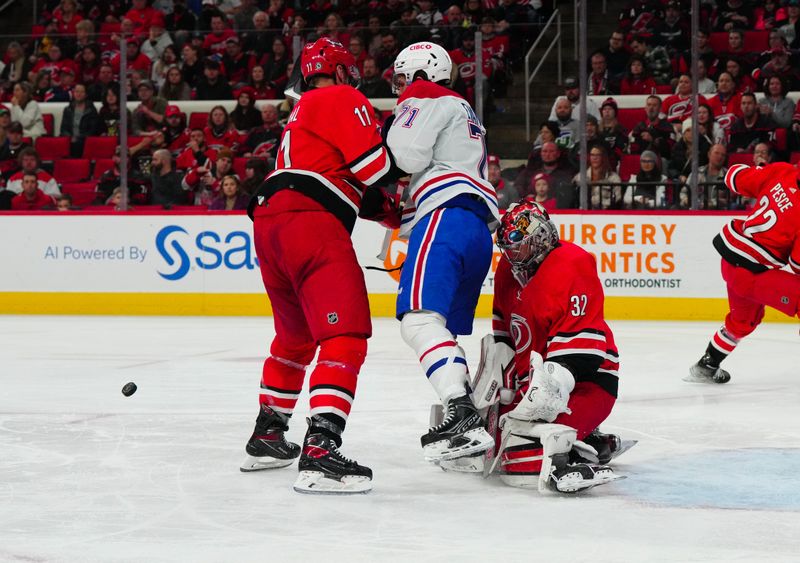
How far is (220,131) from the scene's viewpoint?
10.5m

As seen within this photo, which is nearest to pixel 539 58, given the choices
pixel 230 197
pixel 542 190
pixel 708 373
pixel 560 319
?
pixel 542 190

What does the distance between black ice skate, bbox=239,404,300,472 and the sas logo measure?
591 cm

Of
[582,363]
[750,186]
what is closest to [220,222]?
[750,186]

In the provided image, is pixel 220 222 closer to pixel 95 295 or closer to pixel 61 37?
pixel 95 295

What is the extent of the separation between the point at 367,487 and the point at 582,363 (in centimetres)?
78

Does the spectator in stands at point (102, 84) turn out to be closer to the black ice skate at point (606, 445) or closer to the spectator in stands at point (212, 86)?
the spectator in stands at point (212, 86)

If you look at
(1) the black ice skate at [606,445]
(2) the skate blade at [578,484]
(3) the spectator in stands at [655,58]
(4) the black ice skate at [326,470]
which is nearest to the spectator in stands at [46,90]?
(3) the spectator in stands at [655,58]

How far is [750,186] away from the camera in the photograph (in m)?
6.05

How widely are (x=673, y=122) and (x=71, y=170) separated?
524 cm

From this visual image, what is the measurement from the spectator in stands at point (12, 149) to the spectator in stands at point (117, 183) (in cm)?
82

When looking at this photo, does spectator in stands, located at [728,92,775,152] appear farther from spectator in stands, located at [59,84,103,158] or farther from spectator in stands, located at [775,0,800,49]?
spectator in stands, located at [59,84,103,158]

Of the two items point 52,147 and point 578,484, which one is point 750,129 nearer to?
point 52,147

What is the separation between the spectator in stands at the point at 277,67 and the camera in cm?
1030

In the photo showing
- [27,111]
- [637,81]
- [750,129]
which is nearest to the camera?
[750,129]
